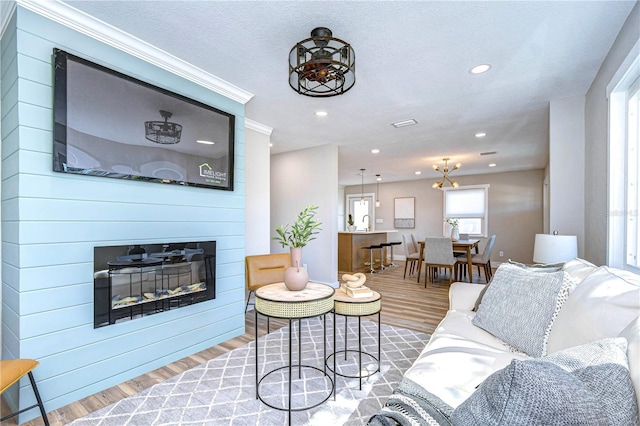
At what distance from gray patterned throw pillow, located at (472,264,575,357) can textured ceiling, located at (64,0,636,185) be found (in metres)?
1.64

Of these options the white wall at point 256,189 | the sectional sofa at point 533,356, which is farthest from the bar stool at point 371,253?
the sectional sofa at point 533,356

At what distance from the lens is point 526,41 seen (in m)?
2.16

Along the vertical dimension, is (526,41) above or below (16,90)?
above

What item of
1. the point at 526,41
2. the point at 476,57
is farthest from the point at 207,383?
the point at 526,41

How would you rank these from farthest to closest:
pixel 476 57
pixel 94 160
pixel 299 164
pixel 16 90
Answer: pixel 299 164, pixel 476 57, pixel 94 160, pixel 16 90

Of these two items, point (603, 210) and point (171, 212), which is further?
point (171, 212)

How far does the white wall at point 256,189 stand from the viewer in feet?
13.0

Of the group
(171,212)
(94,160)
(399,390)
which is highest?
(94,160)

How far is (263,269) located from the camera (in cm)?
347

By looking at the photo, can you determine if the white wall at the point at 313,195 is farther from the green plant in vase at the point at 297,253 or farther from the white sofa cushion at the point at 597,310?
the white sofa cushion at the point at 597,310

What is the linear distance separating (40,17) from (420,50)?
254cm

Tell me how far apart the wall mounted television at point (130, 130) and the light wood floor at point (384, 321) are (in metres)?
1.49

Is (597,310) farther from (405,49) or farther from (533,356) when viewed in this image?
(405,49)

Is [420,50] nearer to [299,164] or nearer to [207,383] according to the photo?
[207,383]
